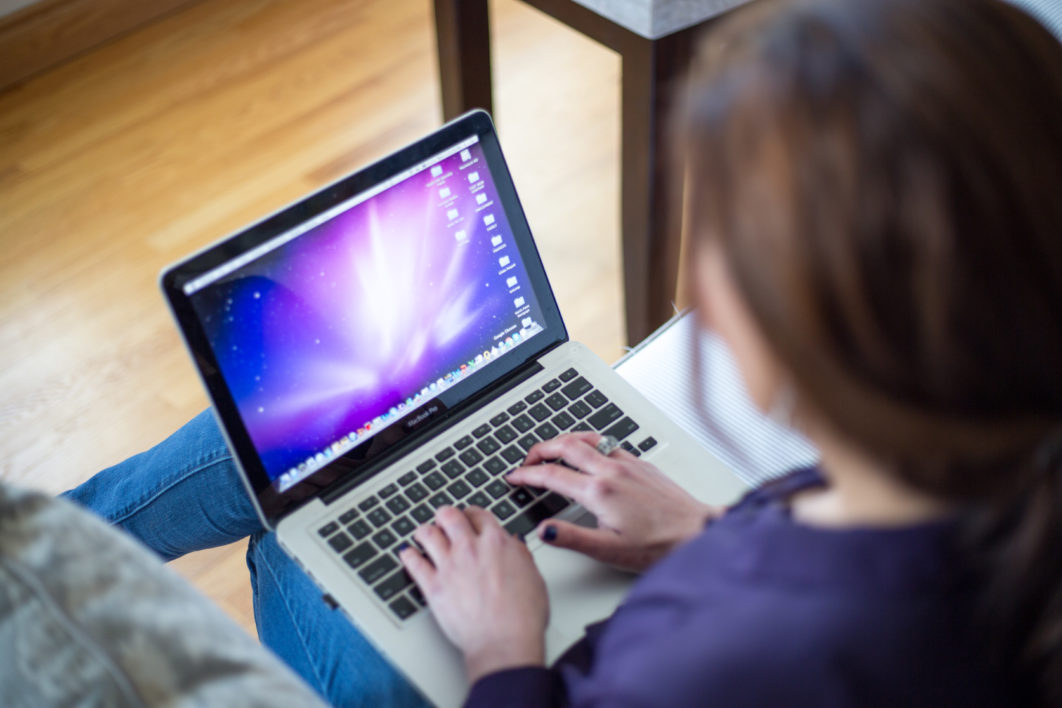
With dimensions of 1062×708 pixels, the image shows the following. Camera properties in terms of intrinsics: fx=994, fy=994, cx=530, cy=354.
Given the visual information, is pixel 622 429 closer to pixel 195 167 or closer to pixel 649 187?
pixel 649 187

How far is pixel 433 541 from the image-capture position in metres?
0.72

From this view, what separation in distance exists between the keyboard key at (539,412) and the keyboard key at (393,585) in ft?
0.60

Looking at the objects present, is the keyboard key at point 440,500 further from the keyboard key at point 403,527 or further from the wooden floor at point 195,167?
the wooden floor at point 195,167

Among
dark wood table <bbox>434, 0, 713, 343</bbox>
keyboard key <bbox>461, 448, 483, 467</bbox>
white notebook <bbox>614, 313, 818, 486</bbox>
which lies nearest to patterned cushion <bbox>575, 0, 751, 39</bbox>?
dark wood table <bbox>434, 0, 713, 343</bbox>

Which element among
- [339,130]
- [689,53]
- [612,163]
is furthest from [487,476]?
[339,130]

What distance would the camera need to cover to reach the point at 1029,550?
452mm

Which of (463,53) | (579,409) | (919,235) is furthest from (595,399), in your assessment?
(463,53)

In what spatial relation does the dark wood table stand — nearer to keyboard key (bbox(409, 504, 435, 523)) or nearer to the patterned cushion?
the patterned cushion

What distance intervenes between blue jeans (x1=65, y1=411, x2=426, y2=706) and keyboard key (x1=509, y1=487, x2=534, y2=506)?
0.16 m

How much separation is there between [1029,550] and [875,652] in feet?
0.28

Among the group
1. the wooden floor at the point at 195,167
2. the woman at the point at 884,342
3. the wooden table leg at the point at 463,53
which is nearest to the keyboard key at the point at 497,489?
the woman at the point at 884,342

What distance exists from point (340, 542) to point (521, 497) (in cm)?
14

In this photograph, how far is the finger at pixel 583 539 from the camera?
703 mm

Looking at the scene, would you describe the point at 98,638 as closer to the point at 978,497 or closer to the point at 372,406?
the point at 372,406
